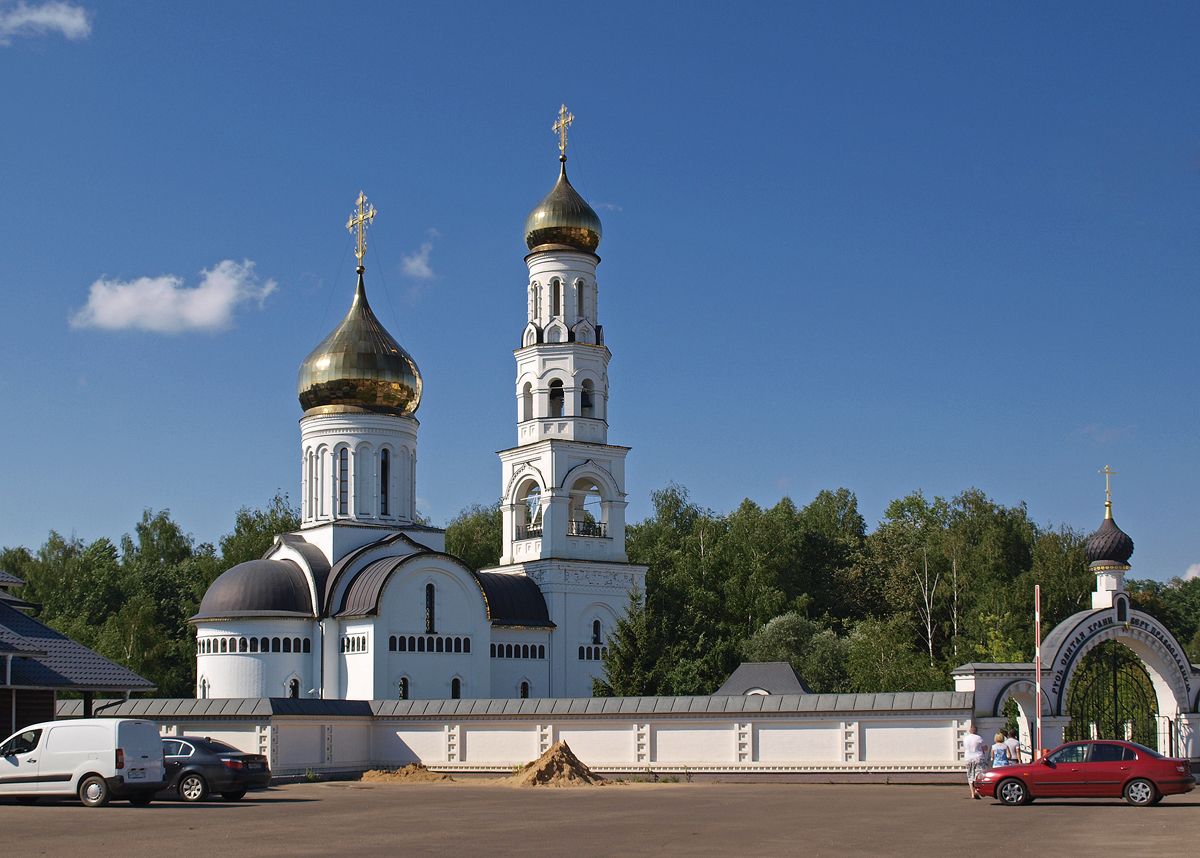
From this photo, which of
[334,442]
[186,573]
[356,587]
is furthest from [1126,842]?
[186,573]

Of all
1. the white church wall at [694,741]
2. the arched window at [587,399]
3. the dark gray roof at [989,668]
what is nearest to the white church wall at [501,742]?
the white church wall at [694,741]

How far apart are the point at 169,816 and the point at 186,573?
45.8m

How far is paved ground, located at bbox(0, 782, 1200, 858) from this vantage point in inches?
553

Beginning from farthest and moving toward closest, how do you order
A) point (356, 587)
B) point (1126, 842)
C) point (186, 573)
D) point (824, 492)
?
point (824, 492) < point (186, 573) < point (356, 587) < point (1126, 842)

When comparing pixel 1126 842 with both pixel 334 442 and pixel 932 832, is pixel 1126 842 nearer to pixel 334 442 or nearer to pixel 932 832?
pixel 932 832

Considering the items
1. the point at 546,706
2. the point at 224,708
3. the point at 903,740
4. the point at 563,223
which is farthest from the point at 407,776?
the point at 563,223

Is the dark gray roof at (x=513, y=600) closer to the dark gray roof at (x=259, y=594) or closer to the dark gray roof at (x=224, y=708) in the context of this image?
the dark gray roof at (x=259, y=594)

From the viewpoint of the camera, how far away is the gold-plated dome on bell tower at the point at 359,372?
43094 millimetres

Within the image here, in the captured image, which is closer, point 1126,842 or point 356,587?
point 1126,842

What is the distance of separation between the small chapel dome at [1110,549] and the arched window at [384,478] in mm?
21068

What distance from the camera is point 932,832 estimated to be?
15.8m

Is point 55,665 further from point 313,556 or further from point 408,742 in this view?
point 313,556

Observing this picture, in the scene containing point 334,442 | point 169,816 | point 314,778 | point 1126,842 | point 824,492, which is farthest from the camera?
point 824,492

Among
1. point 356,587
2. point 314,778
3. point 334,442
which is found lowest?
point 314,778
